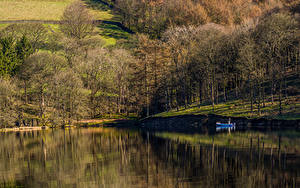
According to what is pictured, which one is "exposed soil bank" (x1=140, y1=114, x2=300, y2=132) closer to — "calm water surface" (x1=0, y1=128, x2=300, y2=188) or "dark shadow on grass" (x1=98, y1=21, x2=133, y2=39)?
"calm water surface" (x1=0, y1=128, x2=300, y2=188)

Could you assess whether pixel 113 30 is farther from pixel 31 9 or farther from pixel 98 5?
pixel 31 9

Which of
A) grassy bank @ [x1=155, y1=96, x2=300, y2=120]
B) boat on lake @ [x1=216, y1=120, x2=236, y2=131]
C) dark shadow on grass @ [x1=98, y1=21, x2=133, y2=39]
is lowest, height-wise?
boat on lake @ [x1=216, y1=120, x2=236, y2=131]

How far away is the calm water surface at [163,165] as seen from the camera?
24875 mm

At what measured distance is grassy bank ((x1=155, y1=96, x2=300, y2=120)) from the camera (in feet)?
197

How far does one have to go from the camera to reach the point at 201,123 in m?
71.2

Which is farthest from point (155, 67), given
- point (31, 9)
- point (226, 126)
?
point (31, 9)

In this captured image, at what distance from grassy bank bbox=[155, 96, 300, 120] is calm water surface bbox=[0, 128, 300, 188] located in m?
15.8

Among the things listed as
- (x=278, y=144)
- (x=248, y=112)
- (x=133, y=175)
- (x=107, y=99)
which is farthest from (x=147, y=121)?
(x=133, y=175)

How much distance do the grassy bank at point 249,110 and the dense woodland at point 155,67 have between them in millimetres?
1536

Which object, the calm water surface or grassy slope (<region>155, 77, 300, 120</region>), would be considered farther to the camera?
grassy slope (<region>155, 77, 300, 120</region>)

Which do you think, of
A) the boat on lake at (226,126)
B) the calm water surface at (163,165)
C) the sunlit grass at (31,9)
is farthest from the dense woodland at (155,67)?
the sunlit grass at (31,9)

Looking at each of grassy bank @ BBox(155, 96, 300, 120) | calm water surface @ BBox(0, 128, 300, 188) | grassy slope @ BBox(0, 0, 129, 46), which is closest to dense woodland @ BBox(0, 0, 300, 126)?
grassy bank @ BBox(155, 96, 300, 120)

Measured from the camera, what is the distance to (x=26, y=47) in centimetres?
10731

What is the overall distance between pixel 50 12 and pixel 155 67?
90.5m
